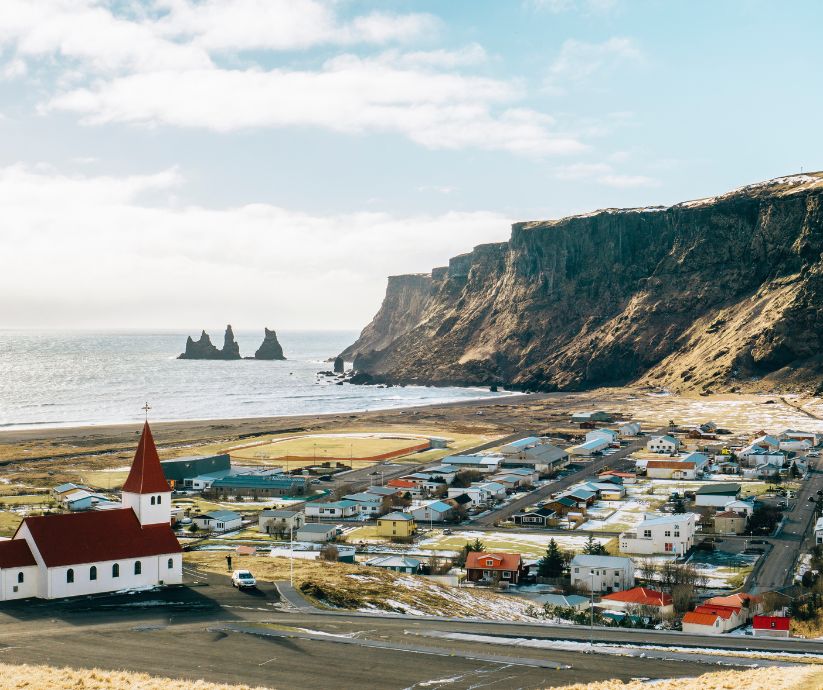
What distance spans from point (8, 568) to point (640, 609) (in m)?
29.8

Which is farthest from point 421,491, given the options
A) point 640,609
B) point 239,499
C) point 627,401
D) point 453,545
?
point 627,401

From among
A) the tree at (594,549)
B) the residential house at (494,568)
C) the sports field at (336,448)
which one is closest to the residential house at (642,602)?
the residential house at (494,568)

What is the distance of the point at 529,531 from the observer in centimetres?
7138

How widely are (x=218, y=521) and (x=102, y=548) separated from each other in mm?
30548

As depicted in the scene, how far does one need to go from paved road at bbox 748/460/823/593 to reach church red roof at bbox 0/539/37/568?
125ft

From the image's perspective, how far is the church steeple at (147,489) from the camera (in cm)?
4394

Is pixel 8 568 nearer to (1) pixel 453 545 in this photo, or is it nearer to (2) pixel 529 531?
(1) pixel 453 545

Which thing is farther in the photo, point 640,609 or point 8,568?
point 640,609

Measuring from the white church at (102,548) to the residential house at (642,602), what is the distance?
866 inches

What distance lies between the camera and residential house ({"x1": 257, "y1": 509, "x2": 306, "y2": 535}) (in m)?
70.5

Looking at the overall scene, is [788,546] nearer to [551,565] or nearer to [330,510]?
[551,565]

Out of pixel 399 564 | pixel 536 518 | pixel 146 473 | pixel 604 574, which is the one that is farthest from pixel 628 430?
pixel 146 473

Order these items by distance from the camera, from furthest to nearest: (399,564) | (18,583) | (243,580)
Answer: (399,564) < (243,580) < (18,583)

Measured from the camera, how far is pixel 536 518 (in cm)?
7469
